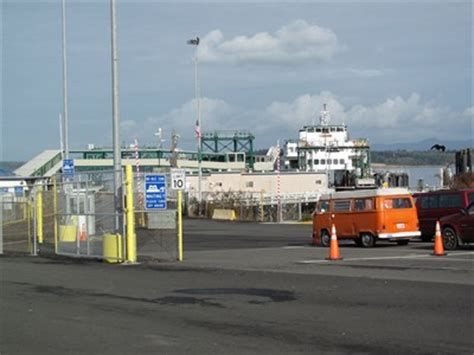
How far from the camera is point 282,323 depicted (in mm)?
10844

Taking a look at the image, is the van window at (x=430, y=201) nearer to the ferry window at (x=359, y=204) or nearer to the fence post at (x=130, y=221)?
the ferry window at (x=359, y=204)

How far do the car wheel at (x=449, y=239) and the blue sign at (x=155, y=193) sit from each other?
8.48m

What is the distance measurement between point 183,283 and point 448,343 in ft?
25.2

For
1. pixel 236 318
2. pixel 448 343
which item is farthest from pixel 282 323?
pixel 448 343

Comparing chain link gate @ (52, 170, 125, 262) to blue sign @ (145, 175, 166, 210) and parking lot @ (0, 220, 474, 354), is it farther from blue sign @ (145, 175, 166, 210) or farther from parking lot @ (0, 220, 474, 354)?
parking lot @ (0, 220, 474, 354)

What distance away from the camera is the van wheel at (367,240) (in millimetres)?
25469

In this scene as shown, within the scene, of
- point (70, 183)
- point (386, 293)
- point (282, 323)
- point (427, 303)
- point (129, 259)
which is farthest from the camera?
point (70, 183)

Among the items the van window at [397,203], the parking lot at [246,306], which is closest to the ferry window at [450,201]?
the van window at [397,203]

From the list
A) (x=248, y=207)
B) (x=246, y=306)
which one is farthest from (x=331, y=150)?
(x=246, y=306)

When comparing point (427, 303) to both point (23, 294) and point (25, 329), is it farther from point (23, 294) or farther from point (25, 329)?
point (23, 294)

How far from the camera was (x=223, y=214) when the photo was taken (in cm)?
5550

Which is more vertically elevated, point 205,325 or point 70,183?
point 70,183

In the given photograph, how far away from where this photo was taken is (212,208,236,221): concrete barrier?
54609mm

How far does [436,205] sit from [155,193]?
10.8 meters
